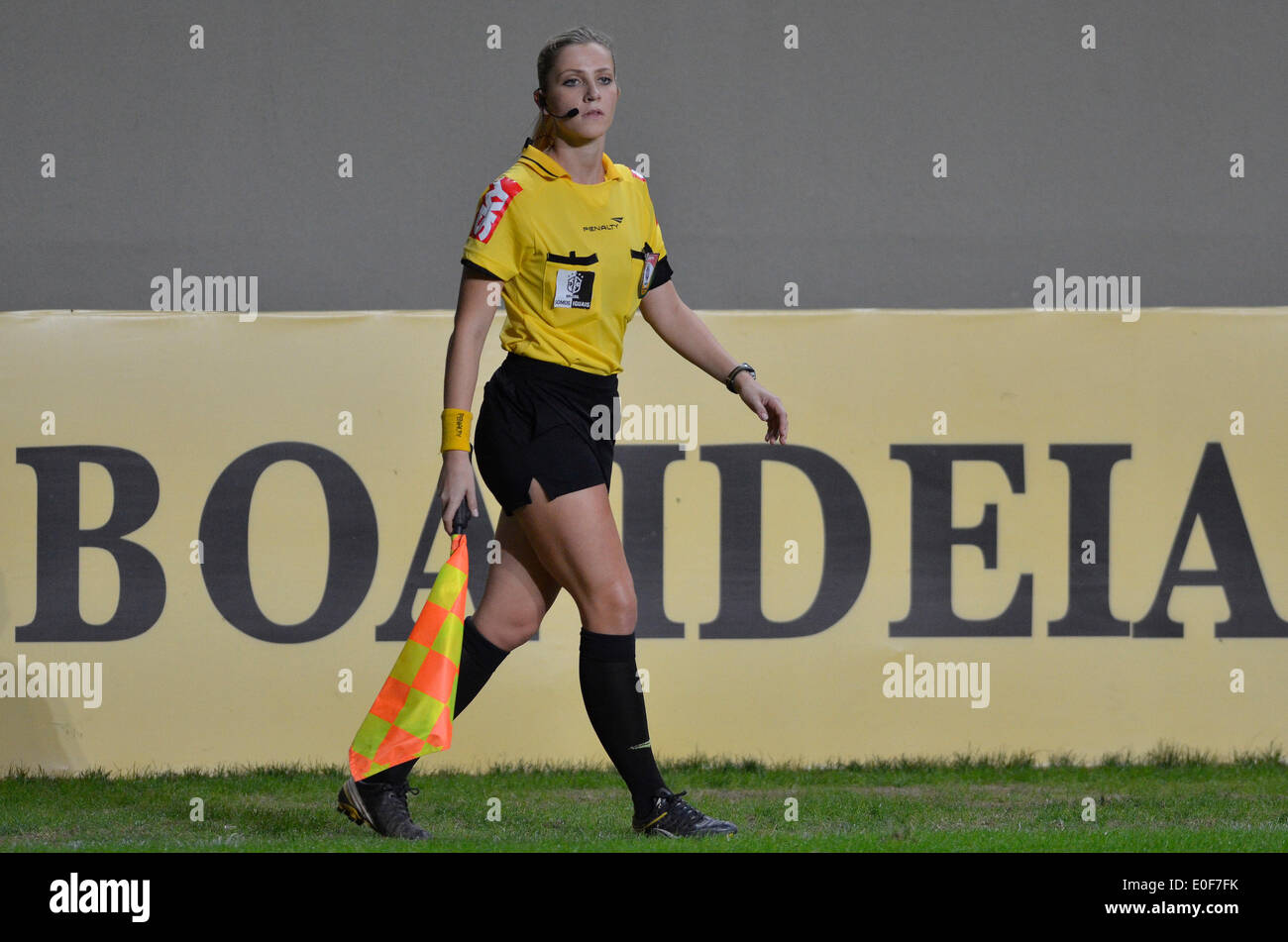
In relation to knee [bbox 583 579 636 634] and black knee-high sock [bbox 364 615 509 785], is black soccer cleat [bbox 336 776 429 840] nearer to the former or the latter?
black knee-high sock [bbox 364 615 509 785]

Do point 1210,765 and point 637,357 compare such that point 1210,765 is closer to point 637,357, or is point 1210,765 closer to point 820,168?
point 637,357

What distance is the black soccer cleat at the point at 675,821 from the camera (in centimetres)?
463

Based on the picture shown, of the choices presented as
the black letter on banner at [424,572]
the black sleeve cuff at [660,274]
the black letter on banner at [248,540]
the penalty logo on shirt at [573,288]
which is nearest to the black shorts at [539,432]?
the penalty logo on shirt at [573,288]

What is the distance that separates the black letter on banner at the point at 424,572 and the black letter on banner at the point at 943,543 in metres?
1.57

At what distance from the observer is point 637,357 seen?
6.71m

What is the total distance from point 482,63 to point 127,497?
9.59 feet

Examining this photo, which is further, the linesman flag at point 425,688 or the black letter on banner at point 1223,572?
the black letter on banner at point 1223,572

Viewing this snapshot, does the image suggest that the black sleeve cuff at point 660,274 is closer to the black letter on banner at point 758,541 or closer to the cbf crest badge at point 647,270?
the cbf crest badge at point 647,270

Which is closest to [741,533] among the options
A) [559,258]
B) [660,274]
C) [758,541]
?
[758,541]

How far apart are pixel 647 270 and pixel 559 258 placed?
338 mm

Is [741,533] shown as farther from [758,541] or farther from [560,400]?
[560,400]

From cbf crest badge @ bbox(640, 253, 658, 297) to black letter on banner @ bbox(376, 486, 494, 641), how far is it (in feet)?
6.35

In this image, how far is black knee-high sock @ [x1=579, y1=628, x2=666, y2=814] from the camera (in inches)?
183

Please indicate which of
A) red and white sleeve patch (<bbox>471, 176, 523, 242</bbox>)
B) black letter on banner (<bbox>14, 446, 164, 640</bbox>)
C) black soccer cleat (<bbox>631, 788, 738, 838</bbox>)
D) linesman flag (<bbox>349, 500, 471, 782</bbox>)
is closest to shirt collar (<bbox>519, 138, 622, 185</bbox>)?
red and white sleeve patch (<bbox>471, 176, 523, 242</bbox>)
